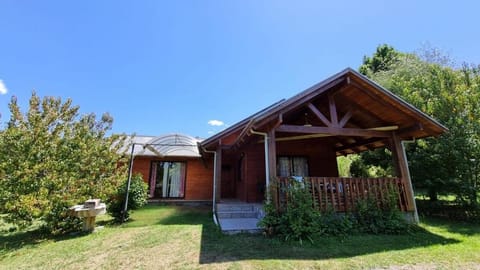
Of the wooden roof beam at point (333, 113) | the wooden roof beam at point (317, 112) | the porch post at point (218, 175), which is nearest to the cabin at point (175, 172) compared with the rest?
the porch post at point (218, 175)

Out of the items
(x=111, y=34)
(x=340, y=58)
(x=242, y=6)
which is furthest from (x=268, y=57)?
(x=111, y=34)

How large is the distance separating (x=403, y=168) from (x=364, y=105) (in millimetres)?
2350

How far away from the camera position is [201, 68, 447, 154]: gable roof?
19.6 ft

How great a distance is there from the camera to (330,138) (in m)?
10.3

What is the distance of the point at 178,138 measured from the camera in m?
12.4

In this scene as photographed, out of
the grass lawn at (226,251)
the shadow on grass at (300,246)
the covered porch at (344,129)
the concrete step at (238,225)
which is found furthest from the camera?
the covered porch at (344,129)

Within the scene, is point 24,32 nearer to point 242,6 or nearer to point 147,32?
→ point 147,32

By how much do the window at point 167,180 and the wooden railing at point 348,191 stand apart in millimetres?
7744

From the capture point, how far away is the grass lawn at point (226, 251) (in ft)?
12.5

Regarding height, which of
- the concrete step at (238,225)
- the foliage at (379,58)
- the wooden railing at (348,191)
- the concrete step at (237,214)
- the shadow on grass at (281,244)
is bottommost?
the shadow on grass at (281,244)

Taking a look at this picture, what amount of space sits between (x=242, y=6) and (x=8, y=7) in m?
7.96

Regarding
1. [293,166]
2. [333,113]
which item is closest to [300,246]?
[333,113]

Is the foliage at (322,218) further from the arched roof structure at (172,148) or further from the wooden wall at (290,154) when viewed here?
the arched roof structure at (172,148)

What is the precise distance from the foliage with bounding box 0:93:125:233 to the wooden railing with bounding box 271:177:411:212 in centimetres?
622
